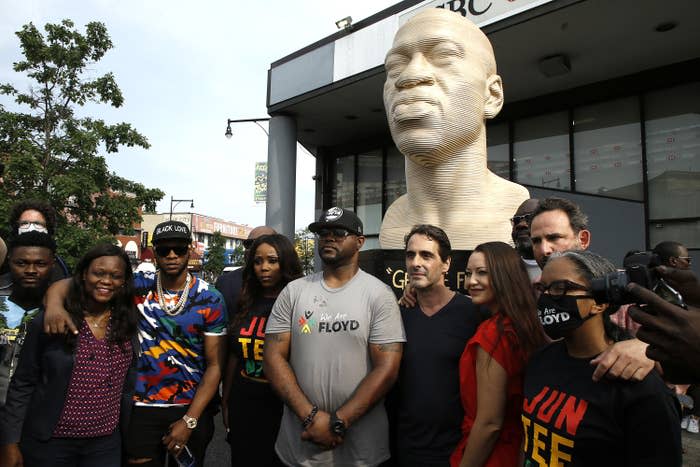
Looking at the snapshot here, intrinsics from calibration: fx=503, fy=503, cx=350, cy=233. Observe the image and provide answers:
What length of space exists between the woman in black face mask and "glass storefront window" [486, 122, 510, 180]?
1144 centimetres

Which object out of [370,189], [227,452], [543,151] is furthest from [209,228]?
[227,452]

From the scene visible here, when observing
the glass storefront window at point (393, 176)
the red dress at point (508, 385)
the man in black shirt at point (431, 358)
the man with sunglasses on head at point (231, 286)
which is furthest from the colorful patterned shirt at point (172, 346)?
the glass storefront window at point (393, 176)

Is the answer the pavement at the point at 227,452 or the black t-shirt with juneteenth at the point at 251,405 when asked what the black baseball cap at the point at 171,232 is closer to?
the black t-shirt with juneteenth at the point at 251,405

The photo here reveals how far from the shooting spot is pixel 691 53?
9578 millimetres

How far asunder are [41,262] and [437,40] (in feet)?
11.1

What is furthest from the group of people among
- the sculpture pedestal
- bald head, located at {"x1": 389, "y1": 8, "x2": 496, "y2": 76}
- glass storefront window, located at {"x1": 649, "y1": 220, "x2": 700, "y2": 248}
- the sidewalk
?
glass storefront window, located at {"x1": 649, "y1": 220, "x2": 700, "y2": 248}

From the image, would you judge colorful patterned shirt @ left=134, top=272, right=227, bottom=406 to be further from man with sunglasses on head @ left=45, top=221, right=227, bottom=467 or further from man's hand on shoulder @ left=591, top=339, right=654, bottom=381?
man's hand on shoulder @ left=591, top=339, right=654, bottom=381

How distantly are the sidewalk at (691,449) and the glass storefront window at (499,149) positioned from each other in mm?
8097

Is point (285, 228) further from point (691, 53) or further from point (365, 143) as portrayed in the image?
point (691, 53)

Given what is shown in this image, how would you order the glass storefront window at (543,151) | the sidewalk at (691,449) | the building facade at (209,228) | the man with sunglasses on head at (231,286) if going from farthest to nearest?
the building facade at (209,228)
the glass storefront window at (543,151)
the sidewalk at (691,449)
the man with sunglasses on head at (231,286)

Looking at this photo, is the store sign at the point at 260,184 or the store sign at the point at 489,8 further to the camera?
the store sign at the point at 260,184

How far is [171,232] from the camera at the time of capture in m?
3.02

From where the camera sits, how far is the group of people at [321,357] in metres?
1.93

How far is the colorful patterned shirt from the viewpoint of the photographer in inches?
112
